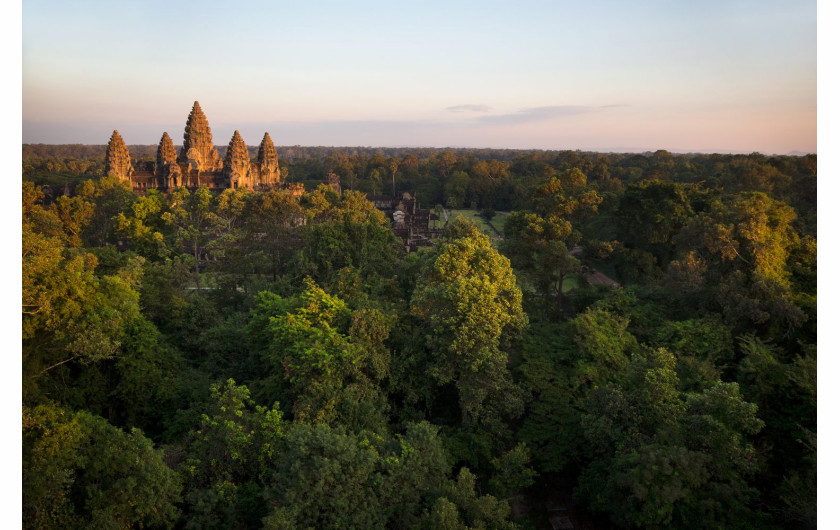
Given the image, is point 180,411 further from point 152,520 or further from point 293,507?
point 293,507

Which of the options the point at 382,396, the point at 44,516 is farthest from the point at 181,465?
the point at 382,396

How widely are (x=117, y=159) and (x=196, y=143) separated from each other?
814 cm

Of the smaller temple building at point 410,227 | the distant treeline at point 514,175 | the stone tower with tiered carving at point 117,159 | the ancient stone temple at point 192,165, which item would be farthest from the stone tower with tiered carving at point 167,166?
the smaller temple building at point 410,227

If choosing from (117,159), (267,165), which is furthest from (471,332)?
(117,159)

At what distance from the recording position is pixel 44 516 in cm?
849

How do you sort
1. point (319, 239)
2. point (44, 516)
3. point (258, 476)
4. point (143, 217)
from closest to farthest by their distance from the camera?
point (44, 516)
point (258, 476)
point (319, 239)
point (143, 217)

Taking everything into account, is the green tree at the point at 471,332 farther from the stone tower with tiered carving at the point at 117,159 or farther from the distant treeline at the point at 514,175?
the stone tower with tiered carving at the point at 117,159

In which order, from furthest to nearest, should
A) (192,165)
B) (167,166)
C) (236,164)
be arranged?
(192,165) → (236,164) → (167,166)

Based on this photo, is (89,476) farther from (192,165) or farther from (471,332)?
(192,165)

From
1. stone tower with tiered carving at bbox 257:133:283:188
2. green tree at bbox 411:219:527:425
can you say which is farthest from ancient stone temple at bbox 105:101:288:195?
green tree at bbox 411:219:527:425

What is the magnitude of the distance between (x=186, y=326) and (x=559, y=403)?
533 inches

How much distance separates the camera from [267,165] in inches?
2295

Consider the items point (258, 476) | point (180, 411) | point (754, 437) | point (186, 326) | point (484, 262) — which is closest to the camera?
point (258, 476)

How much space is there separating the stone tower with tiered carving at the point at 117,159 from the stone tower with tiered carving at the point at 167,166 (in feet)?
11.2
